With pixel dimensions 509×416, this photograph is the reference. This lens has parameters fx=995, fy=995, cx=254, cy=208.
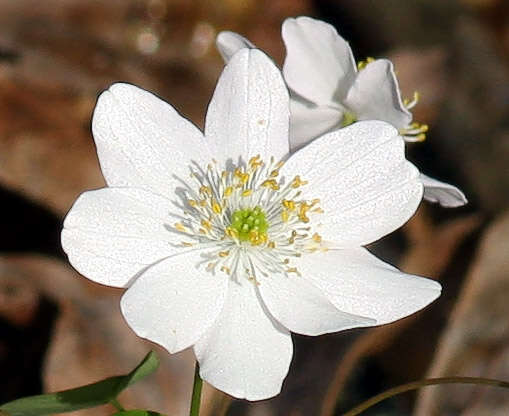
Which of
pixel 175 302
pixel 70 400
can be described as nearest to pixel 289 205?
pixel 175 302

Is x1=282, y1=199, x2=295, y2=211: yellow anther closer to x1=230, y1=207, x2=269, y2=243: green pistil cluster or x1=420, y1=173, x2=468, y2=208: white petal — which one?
x1=230, y1=207, x2=269, y2=243: green pistil cluster

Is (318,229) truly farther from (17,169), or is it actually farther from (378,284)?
(17,169)

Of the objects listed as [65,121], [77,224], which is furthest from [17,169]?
[77,224]

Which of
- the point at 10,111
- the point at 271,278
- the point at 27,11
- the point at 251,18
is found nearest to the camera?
the point at 271,278

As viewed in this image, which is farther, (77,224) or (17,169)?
(17,169)

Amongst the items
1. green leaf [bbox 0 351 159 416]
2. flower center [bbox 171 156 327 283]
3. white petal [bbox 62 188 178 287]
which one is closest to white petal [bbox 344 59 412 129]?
flower center [bbox 171 156 327 283]

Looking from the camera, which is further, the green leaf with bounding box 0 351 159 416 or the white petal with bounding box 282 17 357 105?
the white petal with bounding box 282 17 357 105

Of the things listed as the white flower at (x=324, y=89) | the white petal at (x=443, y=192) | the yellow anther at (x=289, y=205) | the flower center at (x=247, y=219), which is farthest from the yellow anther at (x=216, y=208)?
the white petal at (x=443, y=192)
